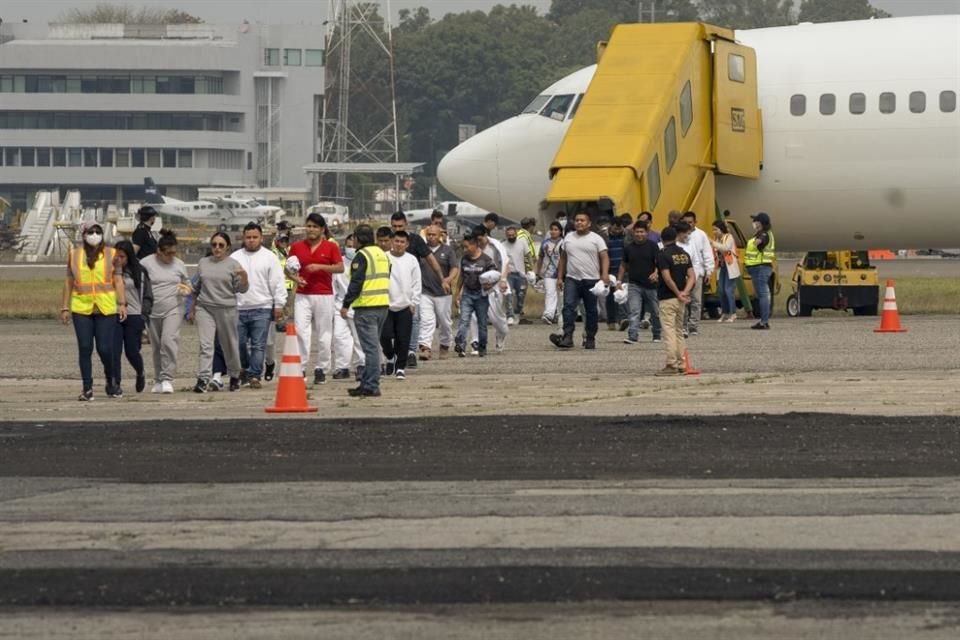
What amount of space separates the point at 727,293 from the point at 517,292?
357 centimetres

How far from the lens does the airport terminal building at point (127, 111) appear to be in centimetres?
14988

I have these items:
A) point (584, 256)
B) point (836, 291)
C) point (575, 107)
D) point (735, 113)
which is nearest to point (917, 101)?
point (735, 113)

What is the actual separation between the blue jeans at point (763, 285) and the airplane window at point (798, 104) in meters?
3.42

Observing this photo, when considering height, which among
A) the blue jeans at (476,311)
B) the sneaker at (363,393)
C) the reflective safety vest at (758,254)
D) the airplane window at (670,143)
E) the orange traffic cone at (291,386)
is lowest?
the sneaker at (363,393)

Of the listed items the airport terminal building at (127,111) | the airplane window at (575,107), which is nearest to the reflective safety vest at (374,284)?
the airplane window at (575,107)

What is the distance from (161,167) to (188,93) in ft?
20.4

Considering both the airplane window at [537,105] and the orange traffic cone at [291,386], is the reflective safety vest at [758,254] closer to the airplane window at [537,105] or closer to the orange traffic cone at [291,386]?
the airplane window at [537,105]

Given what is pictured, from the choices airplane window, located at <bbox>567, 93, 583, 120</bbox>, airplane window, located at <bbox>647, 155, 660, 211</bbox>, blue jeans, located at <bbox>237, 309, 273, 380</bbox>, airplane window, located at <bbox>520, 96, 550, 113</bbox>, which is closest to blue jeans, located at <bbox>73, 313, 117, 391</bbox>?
blue jeans, located at <bbox>237, 309, 273, 380</bbox>

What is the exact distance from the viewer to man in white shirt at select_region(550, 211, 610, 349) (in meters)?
24.9

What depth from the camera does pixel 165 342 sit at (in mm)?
19453

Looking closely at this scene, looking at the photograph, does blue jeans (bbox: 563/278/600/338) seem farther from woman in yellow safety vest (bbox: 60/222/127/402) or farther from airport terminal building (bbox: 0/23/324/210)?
airport terminal building (bbox: 0/23/324/210)

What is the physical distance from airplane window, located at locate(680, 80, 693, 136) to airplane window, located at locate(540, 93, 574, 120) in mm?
2615

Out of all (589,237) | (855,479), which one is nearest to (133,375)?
(589,237)

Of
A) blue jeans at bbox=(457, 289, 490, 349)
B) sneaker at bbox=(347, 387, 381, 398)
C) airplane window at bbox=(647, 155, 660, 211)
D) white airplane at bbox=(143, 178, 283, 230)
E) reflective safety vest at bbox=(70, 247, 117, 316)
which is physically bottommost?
sneaker at bbox=(347, 387, 381, 398)
